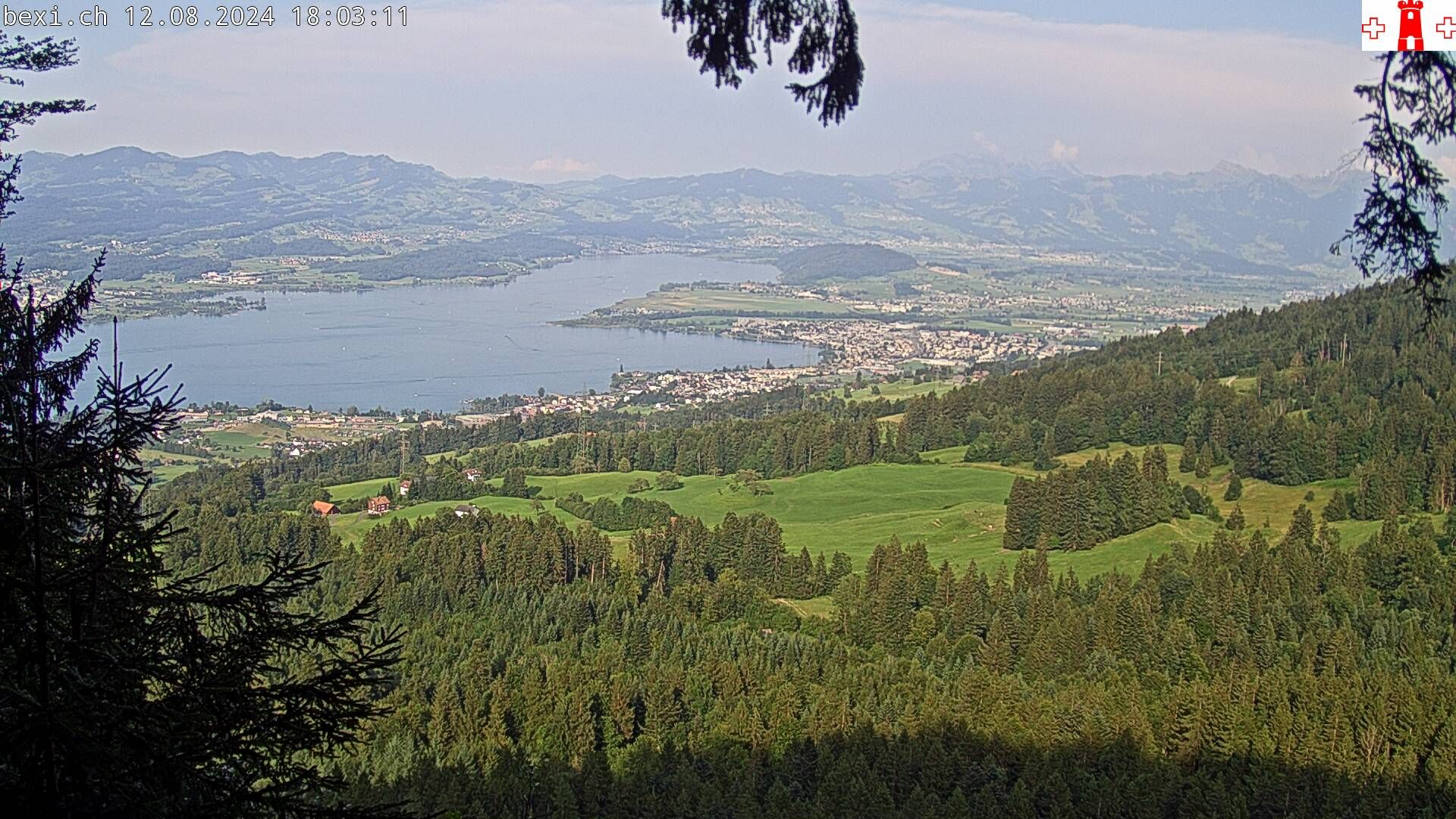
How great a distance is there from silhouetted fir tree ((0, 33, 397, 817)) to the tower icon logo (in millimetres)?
4699

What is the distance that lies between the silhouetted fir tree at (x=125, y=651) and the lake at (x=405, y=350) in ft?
172

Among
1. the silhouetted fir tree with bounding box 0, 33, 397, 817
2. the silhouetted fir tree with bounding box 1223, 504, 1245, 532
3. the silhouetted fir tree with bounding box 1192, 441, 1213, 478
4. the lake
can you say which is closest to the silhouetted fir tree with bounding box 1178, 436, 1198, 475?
the silhouetted fir tree with bounding box 1192, 441, 1213, 478

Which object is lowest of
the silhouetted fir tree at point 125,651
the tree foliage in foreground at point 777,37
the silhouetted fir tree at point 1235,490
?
the silhouetted fir tree at point 1235,490

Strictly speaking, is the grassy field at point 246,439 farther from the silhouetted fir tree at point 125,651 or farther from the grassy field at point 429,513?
the silhouetted fir tree at point 125,651

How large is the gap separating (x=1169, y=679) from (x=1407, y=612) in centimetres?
646

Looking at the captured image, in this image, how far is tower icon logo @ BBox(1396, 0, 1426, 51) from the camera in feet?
16.0

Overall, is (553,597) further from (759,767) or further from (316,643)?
(316,643)

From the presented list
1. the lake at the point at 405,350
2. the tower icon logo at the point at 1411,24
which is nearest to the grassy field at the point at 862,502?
the lake at the point at 405,350

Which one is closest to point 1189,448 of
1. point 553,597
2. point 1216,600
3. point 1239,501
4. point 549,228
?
point 1239,501

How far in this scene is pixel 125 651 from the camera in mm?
3961

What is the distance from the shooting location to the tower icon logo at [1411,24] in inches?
192

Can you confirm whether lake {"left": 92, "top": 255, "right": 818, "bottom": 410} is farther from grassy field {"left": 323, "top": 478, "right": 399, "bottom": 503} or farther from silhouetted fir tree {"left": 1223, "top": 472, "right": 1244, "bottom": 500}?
silhouetted fir tree {"left": 1223, "top": 472, "right": 1244, "bottom": 500}

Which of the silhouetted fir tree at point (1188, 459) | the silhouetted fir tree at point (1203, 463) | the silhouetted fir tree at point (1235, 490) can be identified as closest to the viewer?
the silhouetted fir tree at point (1235, 490)

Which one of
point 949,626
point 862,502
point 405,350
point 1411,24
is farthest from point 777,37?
point 405,350
